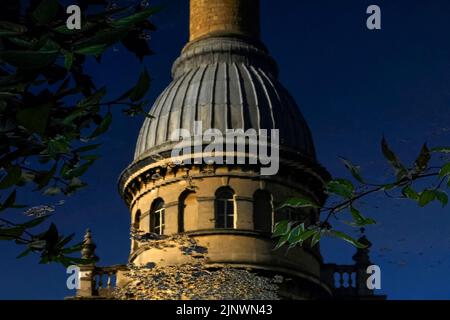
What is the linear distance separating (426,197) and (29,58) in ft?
5.03

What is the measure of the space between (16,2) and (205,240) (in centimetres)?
2816

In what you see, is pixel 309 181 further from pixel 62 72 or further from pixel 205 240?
pixel 62 72

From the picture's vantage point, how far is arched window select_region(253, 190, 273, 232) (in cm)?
3284

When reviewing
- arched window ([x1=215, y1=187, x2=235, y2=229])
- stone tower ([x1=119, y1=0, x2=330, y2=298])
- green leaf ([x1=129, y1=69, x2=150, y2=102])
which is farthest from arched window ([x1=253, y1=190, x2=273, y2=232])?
green leaf ([x1=129, y1=69, x2=150, y2=102])

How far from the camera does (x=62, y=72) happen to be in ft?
14.5

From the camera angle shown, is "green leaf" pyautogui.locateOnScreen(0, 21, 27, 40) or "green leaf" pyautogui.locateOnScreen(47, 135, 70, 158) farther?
"green leaf" pyautogui.locateOnScreen(47, 135, 70, 158)

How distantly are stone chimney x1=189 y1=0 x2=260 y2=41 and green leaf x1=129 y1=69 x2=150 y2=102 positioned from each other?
105ft

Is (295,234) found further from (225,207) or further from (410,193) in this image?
(225,207)

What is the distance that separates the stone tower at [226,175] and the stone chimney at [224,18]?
0.40m

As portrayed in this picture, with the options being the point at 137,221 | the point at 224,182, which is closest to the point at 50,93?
the point at 224,182

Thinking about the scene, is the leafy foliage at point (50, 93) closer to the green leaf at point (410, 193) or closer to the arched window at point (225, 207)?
the green leaf at point (410, 193)

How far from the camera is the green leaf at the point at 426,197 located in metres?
3.84

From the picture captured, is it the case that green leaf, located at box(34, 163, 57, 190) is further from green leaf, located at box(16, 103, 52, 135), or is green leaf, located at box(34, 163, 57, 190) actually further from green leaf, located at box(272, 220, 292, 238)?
green leaf, located at box(272, 220, 292, 238)
